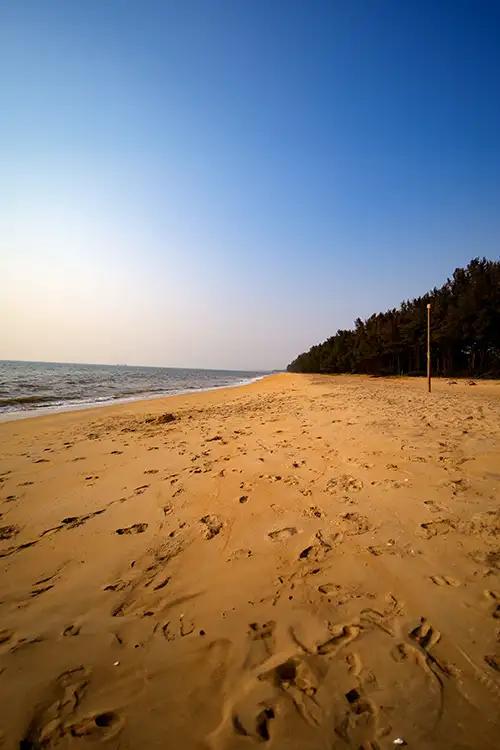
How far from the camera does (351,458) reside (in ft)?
18.7

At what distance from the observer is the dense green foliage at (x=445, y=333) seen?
117 feet

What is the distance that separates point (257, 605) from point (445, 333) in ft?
141

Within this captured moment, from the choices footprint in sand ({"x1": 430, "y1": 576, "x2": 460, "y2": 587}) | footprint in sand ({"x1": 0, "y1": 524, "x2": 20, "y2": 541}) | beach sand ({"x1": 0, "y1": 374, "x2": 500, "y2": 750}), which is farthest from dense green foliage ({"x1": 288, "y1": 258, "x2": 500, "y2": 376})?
footprint in sand ({"x1": 0, "y1": 524, "x2": 20, "y2": 541})

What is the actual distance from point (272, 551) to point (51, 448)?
6.92 m

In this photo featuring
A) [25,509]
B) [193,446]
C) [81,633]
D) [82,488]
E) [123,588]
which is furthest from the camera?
[193,446]

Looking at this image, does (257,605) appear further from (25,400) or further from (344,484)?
(25,400)

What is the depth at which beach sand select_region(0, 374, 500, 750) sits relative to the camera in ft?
5.67

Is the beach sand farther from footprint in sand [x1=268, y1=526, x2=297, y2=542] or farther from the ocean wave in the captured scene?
the ocean wave

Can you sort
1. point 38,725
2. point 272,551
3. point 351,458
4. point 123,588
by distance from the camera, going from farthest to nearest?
point 351,458, point 272,551, point 123,588, point 38,725

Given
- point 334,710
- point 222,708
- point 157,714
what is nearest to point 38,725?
point 157,714

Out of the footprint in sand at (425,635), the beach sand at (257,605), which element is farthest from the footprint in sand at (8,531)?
the footprint in sand at (425,635)

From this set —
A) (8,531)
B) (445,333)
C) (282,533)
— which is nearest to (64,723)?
(282,533)

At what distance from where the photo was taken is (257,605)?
102 inches

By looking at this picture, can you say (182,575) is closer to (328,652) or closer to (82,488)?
(328,652)
